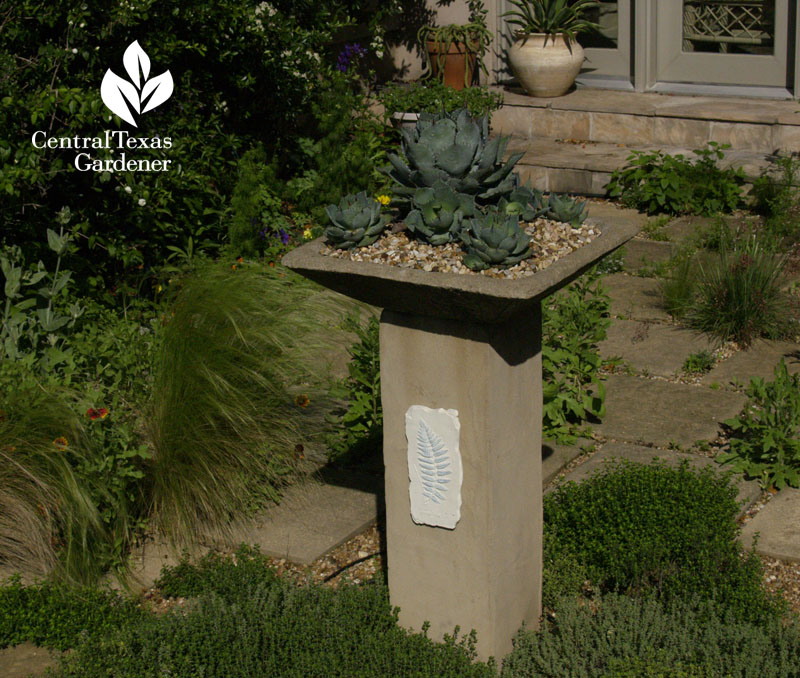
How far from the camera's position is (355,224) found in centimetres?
293

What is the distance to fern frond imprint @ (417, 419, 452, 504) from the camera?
9.65 ft

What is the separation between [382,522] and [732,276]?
253 centimetres

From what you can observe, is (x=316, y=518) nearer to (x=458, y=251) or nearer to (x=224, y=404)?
(x=224, y=404)

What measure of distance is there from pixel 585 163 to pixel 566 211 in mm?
5521

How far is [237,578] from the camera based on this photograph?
11.5 feet

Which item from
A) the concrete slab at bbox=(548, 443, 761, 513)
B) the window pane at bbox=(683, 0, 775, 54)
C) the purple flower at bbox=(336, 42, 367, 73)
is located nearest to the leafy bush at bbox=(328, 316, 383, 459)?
the concrete slab at bbox=(548, 443, 761, 513)

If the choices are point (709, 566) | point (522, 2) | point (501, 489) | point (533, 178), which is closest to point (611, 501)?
point (709, 566)

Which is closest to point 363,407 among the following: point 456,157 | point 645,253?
point 456,157

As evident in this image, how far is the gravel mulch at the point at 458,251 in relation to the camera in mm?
2748

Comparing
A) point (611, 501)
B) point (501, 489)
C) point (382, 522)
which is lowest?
point (382, 522)

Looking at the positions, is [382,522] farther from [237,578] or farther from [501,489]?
[501,489]

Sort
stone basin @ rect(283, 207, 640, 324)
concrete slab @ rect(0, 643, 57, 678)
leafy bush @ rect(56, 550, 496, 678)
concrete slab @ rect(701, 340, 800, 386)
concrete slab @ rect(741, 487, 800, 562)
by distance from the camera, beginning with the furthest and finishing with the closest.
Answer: concrete slab @ rect(701, 340, 800, 386) → concrete slab @ rect(741, 487, 800, 562) → concrete slab @ rect(0, 643, 57, 678) → leafy bush @ rect(56, 550, 496, 678) → stone basin @ rect(283, 207, 640, 324)

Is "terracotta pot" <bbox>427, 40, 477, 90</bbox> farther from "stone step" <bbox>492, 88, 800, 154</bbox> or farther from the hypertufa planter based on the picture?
→ the hypertufa planter

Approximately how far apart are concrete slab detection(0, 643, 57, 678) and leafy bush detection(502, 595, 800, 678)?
4.58 feet
